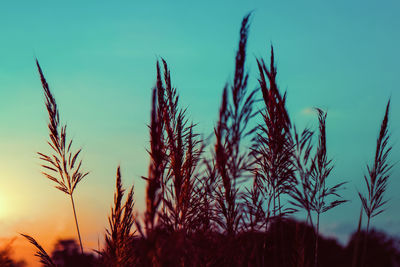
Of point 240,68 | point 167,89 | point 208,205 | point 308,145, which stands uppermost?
point 167,89

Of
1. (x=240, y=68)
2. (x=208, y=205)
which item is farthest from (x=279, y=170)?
(x=240, y=68)

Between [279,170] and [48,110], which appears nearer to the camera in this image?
[279,170]

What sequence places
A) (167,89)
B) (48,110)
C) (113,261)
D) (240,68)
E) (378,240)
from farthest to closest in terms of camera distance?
1. (378,240)
2. (48,110)
3. (167,89)
4. (113,261)
5. (240,68)

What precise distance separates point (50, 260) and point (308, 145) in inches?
86.6

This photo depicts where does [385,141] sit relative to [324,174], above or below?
above

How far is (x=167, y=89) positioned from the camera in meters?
3.42

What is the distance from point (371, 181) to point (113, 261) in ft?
9.78

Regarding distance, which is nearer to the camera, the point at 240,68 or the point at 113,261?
the point at 240,68

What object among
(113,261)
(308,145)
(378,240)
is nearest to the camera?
(113,261)

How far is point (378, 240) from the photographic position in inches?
400

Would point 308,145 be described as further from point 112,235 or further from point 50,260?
point 50,260

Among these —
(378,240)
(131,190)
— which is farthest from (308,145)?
(378,240)

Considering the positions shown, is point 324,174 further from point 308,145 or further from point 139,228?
point 139,228

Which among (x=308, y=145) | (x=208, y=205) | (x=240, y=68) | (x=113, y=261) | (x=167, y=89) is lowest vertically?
(x=113, y=261)
